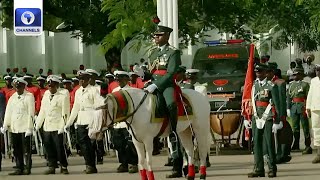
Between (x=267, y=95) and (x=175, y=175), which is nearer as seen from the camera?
(x=267, y=95)

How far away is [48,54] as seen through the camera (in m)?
→ 73.9

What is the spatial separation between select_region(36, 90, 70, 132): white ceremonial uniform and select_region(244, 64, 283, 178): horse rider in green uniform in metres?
4.13

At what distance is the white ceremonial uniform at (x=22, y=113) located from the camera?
1891 centimetres

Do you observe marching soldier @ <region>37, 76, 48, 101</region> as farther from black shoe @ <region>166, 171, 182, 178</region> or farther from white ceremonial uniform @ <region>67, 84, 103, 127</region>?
black shoe @ <region>166, 171, 182, 178</region>

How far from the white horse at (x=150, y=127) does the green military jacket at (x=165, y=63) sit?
0.33 m

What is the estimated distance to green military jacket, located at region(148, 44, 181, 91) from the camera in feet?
48.9

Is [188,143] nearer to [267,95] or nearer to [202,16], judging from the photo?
[267,95]

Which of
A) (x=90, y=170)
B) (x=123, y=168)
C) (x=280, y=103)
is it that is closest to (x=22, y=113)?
(x=90, y=170)

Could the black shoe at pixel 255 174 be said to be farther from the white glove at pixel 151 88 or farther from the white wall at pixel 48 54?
the white wall at pixel 48 54

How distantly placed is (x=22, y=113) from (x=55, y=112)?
26.3 inches

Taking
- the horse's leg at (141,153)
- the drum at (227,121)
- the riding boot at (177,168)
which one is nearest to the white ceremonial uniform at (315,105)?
the drum at (227,121)

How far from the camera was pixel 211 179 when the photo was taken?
17.0 m

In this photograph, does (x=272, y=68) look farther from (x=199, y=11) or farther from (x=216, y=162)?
(x=199, y=11)

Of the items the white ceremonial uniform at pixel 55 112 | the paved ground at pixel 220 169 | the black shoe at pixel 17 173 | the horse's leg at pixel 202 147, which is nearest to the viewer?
the horse's leg at pixel 202 147
